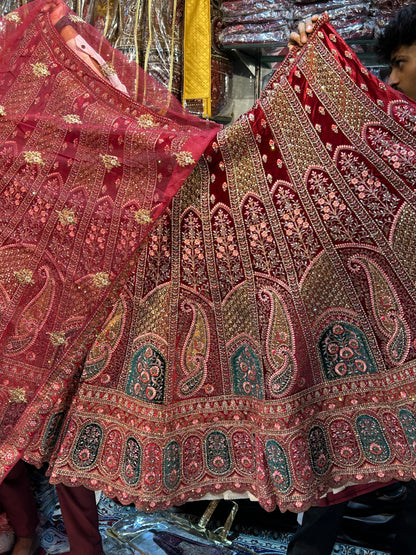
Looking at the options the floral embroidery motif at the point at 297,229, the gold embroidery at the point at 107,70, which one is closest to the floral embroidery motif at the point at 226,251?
the floral embroidery motif at the point at 297,229

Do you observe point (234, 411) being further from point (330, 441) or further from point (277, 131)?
point (277, 131)

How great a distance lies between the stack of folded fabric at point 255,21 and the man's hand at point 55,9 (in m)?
0.86

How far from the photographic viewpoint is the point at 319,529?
136cm

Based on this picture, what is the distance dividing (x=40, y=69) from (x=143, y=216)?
48 centimetres

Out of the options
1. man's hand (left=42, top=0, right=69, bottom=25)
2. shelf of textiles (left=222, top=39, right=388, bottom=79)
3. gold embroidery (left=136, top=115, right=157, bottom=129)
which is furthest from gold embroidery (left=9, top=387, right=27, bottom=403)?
shelf of textiles (left=222, top=39, right=388, bottom=79)

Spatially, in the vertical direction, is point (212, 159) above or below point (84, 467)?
above

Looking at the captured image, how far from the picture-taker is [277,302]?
123 cm

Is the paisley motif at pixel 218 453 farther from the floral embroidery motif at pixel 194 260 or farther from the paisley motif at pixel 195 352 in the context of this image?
the floral embroidery motif at pixel 194 260

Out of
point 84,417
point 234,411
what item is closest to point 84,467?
point 84,417

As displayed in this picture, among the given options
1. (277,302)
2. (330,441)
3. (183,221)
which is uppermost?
(183,221)

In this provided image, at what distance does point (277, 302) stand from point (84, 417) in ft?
1.68

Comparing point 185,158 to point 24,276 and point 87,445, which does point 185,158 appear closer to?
point 24,276

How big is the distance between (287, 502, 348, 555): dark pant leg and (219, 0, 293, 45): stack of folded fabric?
1.58 meters

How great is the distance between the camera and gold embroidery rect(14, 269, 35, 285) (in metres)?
1.30
